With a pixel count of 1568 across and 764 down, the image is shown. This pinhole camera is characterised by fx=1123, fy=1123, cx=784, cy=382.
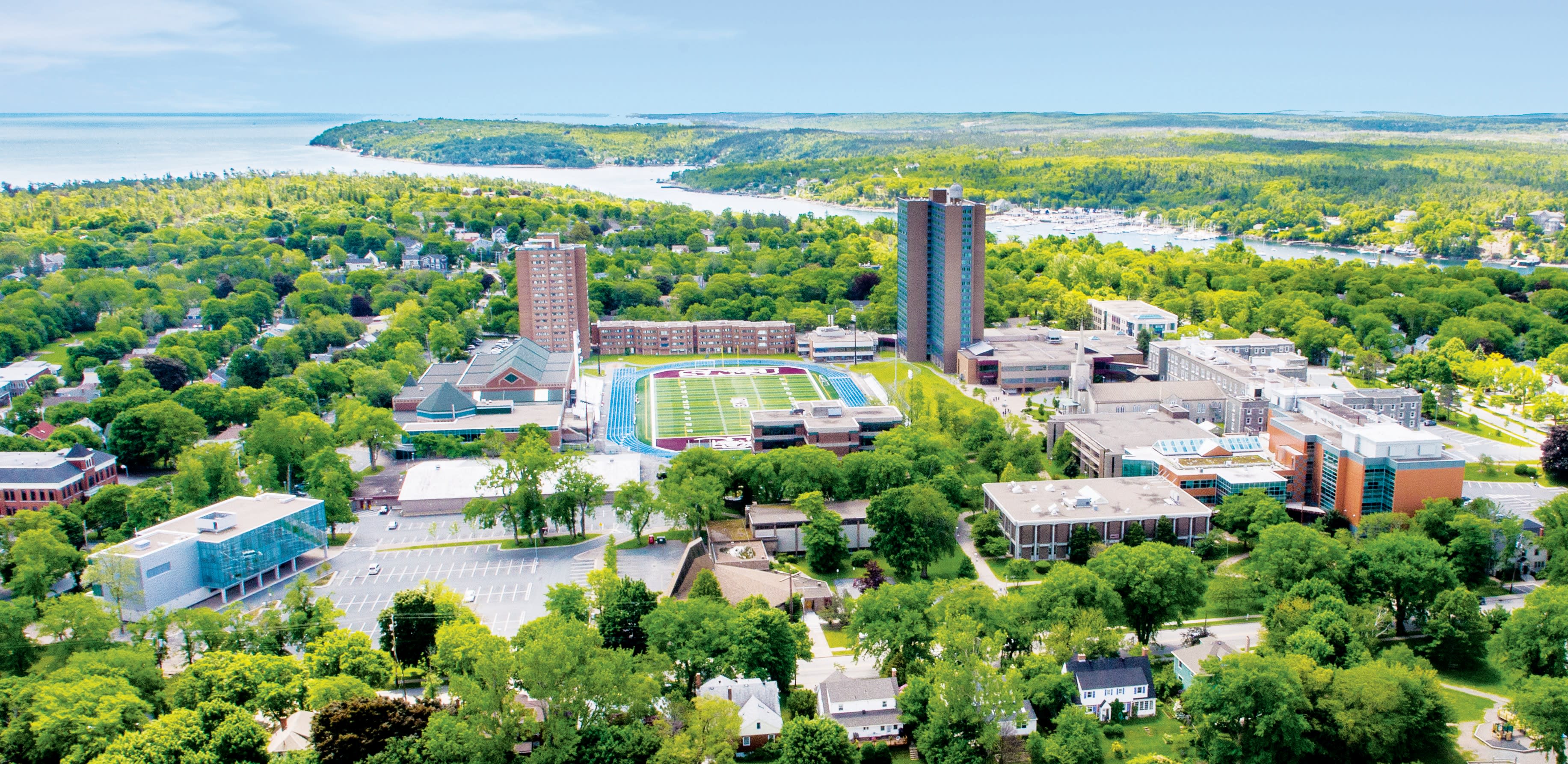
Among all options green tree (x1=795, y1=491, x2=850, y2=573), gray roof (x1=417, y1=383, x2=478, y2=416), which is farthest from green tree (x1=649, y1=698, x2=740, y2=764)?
gray roof (x1=417, y1=383, x2=478, y2=416)

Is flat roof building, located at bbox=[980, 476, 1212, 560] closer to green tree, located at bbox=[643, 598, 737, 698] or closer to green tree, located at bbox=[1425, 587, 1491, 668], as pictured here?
green tree, located at bbox=[1425, 587, 1491, 668]

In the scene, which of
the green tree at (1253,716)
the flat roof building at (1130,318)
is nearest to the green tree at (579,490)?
the green tree at (1253,716)

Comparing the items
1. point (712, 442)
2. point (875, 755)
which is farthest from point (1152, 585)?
point (712, 442)

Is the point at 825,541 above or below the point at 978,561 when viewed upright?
above

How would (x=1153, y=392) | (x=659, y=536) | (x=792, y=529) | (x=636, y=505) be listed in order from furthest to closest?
1. (x=1153, y=392)
2. (x=659, y=536)
3. (x=636, y=505)
4. (x=792, y=529)

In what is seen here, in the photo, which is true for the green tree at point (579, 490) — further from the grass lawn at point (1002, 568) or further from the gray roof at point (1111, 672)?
the gray roof at point (1111, 672)

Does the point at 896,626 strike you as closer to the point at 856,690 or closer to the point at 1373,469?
the point at 856,690

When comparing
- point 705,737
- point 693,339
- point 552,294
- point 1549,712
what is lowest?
point 705,737

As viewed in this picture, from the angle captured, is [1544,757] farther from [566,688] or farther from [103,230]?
[103,230]
